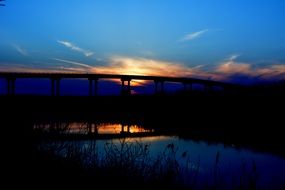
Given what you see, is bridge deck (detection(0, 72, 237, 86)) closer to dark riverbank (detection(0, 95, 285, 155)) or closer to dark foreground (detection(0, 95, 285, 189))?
dark foreground (detection(0, 95, 285, 189))

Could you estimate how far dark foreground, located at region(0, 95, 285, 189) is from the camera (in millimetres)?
8945

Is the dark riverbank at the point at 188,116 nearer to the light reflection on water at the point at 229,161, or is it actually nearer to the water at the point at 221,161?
the water at the point at 221,161

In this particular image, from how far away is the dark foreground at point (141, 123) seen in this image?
29.3ft

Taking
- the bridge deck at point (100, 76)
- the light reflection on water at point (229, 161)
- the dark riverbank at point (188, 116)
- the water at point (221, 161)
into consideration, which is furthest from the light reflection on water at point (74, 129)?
the bridge deck at point (100, 76)

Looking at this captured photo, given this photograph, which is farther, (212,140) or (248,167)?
(212,140)

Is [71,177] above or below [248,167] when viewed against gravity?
above

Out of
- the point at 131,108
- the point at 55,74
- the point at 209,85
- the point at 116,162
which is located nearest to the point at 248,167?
the point at 116,162

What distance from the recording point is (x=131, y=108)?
2506 inches

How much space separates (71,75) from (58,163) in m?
83.8

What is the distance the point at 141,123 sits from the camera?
39.1 metres

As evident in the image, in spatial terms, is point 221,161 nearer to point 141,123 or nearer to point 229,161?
point 229,161

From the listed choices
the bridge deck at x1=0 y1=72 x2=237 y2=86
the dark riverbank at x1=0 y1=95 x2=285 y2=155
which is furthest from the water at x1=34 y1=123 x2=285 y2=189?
the bridge deck at x1=0 y1=72 x2=237 y2=86

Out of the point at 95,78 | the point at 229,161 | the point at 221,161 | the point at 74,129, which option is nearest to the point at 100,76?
the point at 95,78

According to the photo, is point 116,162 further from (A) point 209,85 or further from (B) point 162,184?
(A) point 209,85
